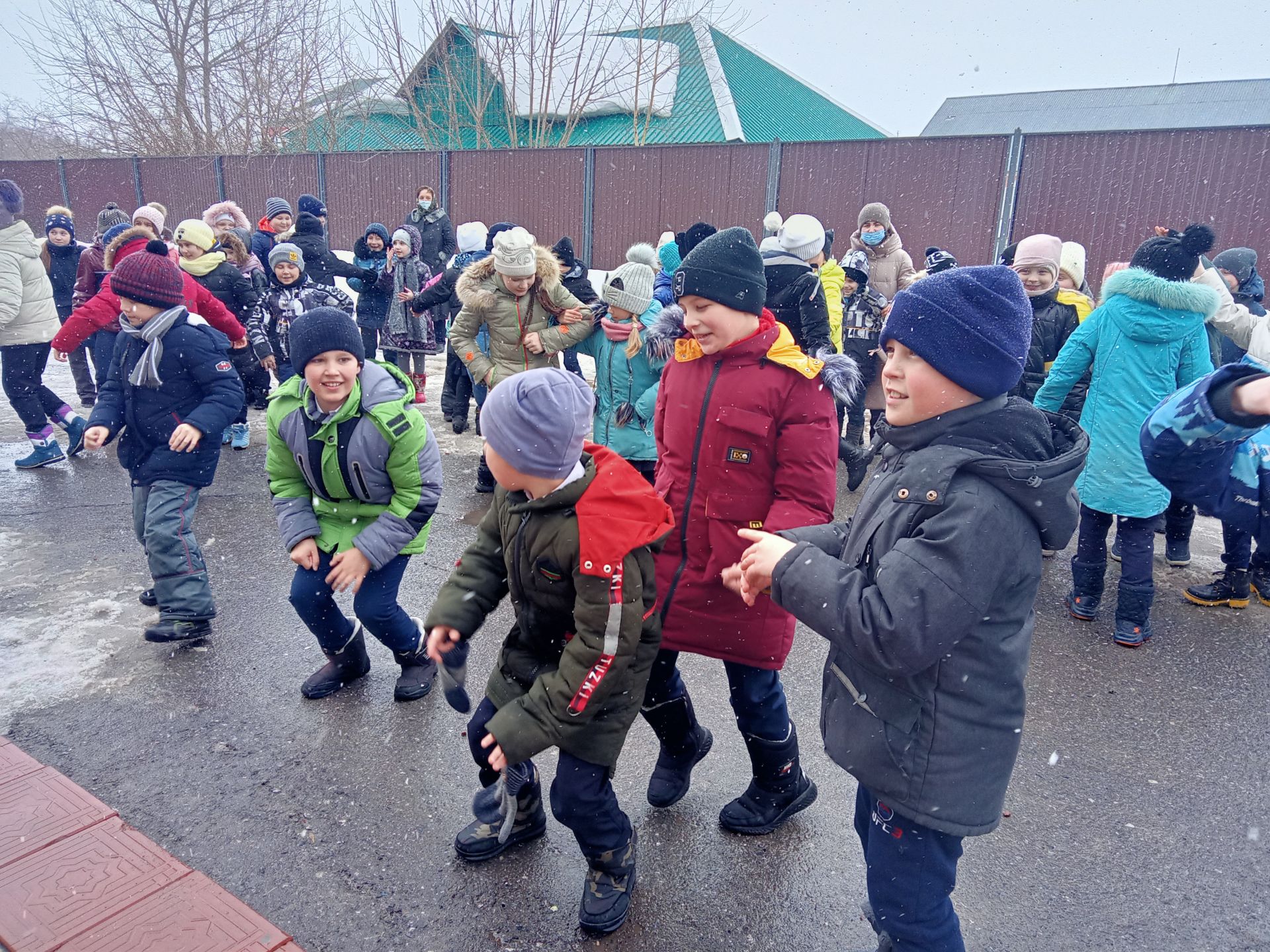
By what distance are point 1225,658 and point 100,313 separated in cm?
697

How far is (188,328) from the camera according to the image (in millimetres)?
4148

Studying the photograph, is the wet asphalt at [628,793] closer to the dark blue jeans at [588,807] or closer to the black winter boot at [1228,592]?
the black winter boot at [1228,592]

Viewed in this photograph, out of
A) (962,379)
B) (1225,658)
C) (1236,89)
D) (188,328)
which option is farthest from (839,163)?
(1236,89)

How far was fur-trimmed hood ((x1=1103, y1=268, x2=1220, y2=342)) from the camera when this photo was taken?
407cm

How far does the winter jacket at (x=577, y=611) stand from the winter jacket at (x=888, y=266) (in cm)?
553

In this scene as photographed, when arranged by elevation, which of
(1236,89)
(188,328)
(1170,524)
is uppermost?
(1236,89)

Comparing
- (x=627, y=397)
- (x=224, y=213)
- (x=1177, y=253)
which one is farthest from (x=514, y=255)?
(x=224, y=213)

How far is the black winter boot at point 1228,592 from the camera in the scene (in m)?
4.90

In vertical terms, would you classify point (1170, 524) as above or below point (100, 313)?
below

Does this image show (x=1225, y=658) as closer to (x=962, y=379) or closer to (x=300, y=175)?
(x=962, y=379)

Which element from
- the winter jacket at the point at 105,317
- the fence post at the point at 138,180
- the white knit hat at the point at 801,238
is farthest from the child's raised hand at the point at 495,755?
the fence post at the point at 138,180

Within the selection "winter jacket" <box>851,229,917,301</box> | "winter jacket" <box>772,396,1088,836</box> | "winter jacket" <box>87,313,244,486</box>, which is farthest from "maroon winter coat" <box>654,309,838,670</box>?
"winter jacket" <box>851,229,917,301</box>

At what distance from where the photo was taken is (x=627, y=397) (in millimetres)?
5500

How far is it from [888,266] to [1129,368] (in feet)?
10.4
